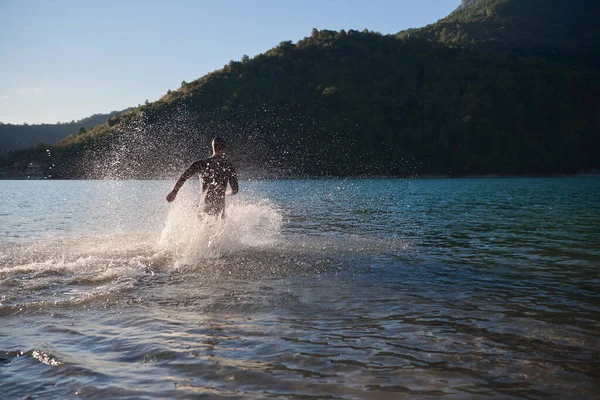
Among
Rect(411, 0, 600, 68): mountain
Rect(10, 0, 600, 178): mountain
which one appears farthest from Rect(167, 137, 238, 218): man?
Rect(411, 0, 600, 68): mountain

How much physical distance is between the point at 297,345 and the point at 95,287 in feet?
14.4

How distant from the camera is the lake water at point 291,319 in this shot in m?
4.48

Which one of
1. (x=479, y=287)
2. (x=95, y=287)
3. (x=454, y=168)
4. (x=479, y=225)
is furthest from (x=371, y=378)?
(x=454, y=168)

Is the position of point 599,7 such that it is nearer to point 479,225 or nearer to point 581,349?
point 479,225

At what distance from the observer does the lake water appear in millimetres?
4477

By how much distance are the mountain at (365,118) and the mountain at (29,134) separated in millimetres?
41272

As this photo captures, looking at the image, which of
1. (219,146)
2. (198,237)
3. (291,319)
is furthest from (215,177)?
(291,319)

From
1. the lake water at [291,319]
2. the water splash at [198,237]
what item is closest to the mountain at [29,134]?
the water splash at [198,237]

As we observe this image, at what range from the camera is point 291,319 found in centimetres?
639

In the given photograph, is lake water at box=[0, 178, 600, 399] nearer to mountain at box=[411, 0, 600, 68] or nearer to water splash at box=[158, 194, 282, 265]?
water splash at box=[158, 194, 282, 265]

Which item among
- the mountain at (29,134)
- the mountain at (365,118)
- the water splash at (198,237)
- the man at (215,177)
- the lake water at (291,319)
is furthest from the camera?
the mountain at (29,134)

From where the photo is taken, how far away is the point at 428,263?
35.4 ft

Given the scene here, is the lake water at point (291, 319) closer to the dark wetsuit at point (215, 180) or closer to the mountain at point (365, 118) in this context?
the dark wetsuit at point (215, 180)

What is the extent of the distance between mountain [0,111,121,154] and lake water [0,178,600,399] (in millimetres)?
164550
